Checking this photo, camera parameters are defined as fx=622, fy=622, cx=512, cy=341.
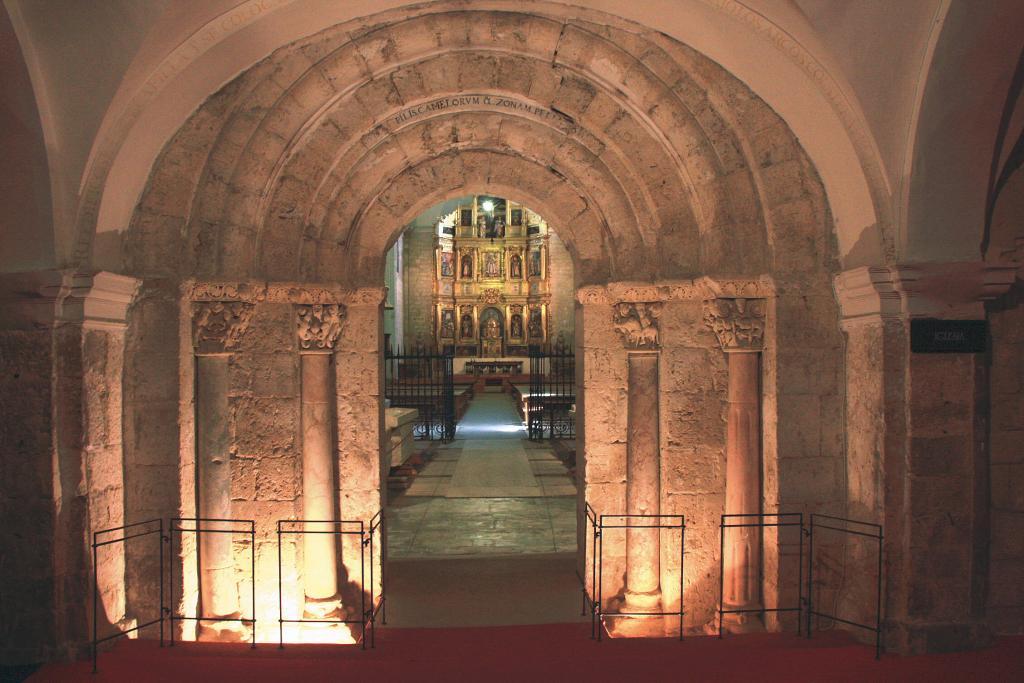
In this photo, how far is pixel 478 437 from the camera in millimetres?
12422

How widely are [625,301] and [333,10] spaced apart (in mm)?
2787

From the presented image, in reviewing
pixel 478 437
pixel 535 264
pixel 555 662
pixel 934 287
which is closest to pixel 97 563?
pixel 555 662

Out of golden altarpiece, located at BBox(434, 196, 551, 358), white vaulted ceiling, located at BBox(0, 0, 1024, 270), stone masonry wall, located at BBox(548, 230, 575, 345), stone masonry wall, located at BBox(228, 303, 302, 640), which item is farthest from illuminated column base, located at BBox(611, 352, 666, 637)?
stone masonry wall, located at BBox(548, 230, 575, 345)

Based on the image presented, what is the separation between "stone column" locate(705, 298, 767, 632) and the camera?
171 inches

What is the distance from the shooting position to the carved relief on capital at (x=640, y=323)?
474 centimetres

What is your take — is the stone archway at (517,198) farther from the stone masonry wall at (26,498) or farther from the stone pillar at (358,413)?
the stone masonry wall at (26,498)

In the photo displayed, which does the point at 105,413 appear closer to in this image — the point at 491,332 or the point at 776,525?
the point at 776,525

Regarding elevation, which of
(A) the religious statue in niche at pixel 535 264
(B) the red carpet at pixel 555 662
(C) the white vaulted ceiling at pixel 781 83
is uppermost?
(A) the religious statue in niche at pixel 535 264

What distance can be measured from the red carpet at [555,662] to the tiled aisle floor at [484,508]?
2595 mm

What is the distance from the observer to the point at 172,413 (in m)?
4.18

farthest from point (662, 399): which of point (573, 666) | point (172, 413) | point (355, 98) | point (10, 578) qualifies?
point (10, 578)

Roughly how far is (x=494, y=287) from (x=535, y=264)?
1.61 meters

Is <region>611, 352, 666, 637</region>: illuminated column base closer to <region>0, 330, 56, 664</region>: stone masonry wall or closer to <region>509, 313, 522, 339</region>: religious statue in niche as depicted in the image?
<region>0, 330, 56, 664</region>: stone masonry wall

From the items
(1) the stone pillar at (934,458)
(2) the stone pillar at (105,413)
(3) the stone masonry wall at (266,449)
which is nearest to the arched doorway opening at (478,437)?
(3) the stone masonry wall at (266,449)
